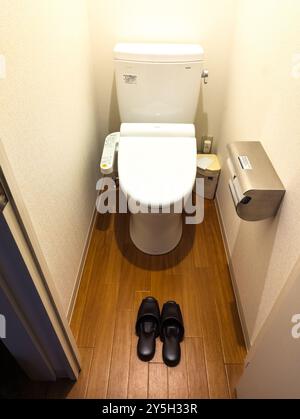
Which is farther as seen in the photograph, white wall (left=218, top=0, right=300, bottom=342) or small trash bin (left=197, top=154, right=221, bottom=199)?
small trash bin (left=197, top=154, right=221, bottom=199)

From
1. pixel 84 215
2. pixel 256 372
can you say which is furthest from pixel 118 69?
pixel 256 372

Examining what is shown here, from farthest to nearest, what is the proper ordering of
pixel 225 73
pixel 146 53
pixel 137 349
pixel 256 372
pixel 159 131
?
pixel 225 73
pixel 159 131
pixel 146 53
pixel 137 349
pixel 256 372

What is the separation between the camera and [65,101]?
101cm

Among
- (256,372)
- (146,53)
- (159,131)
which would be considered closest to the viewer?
(256,372)

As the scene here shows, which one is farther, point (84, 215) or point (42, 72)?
point (84, 215)

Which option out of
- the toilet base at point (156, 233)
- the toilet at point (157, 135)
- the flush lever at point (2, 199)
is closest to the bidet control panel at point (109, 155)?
the toilet at point (157, 135)

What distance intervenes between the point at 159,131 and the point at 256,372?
105 cm

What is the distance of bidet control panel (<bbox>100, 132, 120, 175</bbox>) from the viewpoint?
4.25 feet

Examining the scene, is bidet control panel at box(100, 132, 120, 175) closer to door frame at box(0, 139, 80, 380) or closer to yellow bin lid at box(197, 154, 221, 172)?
yellow bin lid at box(197, 154, 221, 172)

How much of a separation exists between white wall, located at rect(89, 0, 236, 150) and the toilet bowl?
A: 360 millimetres

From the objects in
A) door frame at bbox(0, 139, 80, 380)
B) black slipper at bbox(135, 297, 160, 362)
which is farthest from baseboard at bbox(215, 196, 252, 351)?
door frame at bbox(0, 139, 80, 380)

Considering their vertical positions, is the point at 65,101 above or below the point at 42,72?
below
